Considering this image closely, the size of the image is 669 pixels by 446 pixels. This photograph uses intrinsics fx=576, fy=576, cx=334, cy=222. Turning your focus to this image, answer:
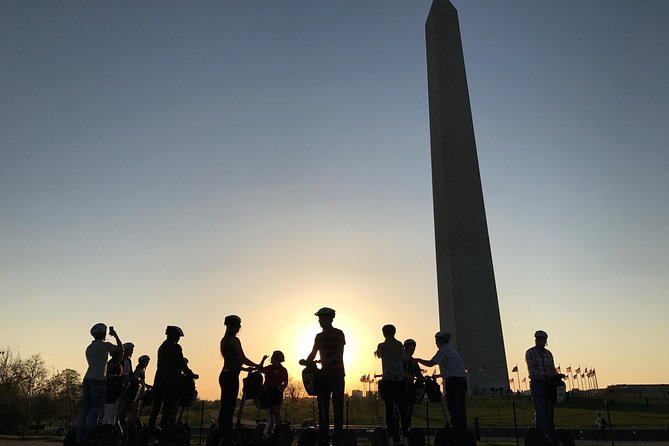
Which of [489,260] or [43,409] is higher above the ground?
[489,260]

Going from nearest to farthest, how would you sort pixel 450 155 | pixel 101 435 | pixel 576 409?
pixel 101 435 → pixel 576 409 → pixel 450 155

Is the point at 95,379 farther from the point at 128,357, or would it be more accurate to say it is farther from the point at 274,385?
the point at 274,385

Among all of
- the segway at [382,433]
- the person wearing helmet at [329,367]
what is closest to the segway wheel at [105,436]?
the person wearing helmet at [329,367]

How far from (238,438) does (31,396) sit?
197 feet

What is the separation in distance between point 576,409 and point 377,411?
1571 cm

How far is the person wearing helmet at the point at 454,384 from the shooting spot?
7414mm

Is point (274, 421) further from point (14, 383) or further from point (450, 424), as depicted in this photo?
point (14, 383)

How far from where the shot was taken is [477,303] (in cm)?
4869

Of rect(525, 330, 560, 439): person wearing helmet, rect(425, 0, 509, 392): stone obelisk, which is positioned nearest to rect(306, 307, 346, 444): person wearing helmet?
rect(525, 330, 560, 439): person wearing helmet

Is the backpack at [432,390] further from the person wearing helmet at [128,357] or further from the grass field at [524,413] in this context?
the grass field at [524,413]

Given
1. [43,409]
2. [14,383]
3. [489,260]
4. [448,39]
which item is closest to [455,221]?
[489,260]

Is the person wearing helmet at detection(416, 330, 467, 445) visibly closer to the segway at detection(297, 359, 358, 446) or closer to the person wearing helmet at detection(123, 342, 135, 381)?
the segway at detection(297, 359, 358, 446)

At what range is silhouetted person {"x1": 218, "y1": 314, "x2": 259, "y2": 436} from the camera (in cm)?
707

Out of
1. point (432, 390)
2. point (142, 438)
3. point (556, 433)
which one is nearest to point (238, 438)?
point (142, 438)
